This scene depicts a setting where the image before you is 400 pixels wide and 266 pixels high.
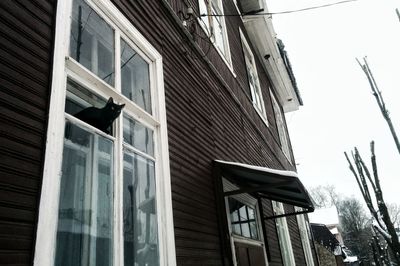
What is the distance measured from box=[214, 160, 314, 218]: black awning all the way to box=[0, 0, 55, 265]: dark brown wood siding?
2.88 m

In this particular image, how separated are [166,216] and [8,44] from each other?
1824 mm

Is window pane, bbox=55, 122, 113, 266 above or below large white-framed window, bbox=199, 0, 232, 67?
below

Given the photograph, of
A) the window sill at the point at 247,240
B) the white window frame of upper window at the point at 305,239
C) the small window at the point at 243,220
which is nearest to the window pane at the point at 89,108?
the window sill at the point at 247,240

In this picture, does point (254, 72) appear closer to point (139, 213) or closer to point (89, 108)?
point (139, 213)

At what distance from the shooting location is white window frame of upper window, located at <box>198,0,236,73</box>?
244 inches

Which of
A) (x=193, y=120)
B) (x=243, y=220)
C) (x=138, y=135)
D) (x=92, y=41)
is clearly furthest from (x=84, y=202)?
(x=243, y=220)

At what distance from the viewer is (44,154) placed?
6.55 feet

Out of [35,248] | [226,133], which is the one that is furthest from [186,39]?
[35,248]

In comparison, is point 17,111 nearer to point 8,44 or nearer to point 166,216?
point 8,44

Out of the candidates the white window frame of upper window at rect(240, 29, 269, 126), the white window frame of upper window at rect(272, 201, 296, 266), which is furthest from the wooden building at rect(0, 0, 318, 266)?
the white window frame of upper window at rect(240, 29, 269, 126)

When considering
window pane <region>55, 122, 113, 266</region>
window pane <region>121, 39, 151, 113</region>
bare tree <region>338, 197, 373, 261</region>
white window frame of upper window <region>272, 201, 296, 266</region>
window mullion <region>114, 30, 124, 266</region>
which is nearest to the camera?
window pane <region>55, 122, 113, 266</region>

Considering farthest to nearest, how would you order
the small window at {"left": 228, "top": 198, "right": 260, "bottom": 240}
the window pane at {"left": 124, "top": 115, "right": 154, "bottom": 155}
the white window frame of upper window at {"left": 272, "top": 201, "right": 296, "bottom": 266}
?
the white window frame of upper window at {"left": 272, "top": 201, "right": 296, "bottom": 266}
the small window at {"left": 228, "top": 198, "right": 260, "bottom": 240}
the window pane at {"left": 124, "top": 115, "right": 154, "bottom": 155}

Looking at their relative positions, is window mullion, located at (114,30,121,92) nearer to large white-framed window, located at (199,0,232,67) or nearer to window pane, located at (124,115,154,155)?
window pane, located at (124,115,154,155)

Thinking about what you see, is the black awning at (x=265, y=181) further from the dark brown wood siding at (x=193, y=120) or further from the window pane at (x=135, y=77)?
the window pane at (x=135, y=77)
